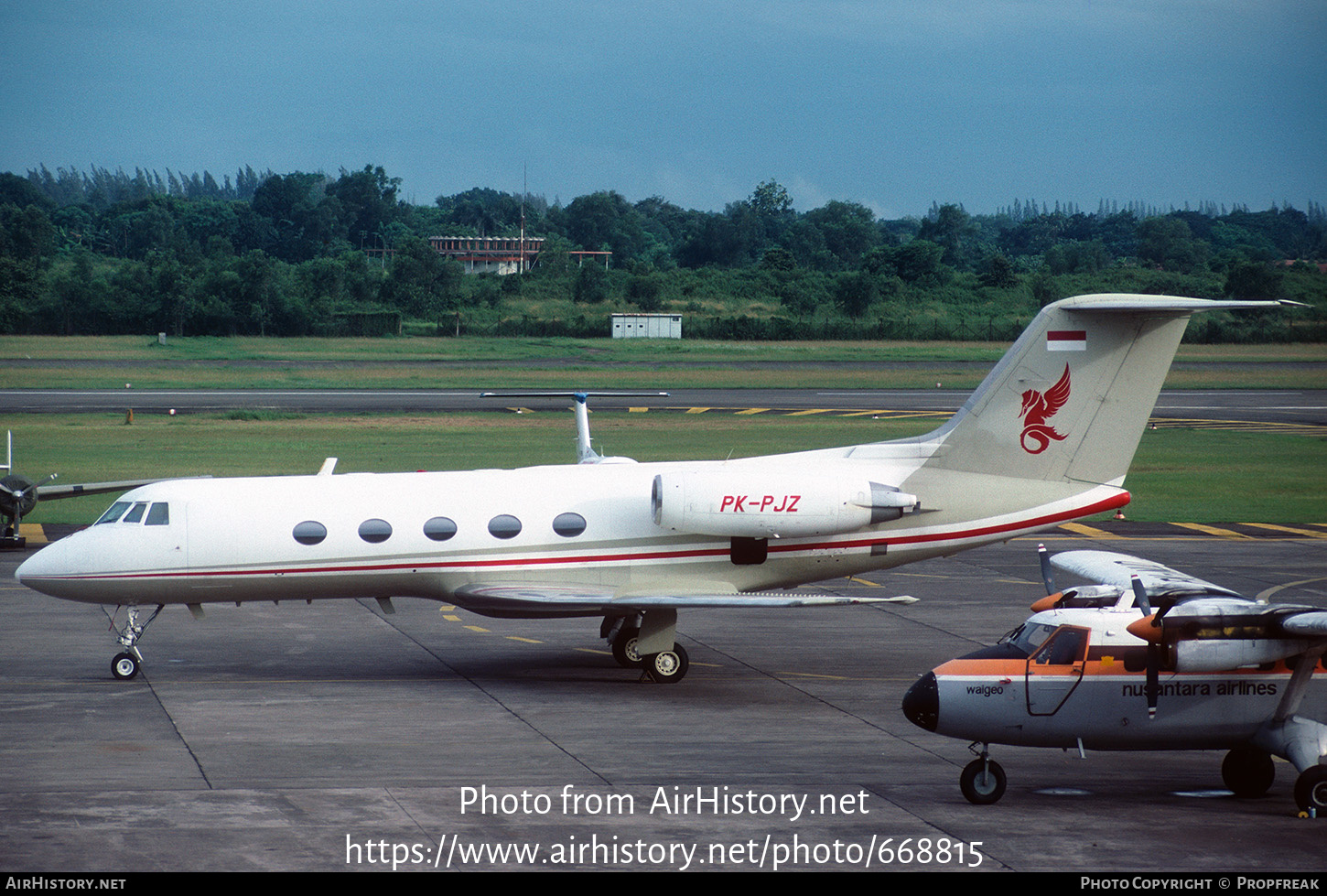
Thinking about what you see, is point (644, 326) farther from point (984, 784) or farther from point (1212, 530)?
point (984, 784)

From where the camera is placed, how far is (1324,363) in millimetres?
105375

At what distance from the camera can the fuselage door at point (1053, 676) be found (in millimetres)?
16672

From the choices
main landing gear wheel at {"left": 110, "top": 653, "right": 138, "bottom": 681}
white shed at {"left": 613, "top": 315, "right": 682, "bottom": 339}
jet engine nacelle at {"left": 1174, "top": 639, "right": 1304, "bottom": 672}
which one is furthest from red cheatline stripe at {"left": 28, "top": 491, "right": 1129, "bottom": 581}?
white shed at {"left": 613, "top": 315, "right": 682, "bottom": 339}

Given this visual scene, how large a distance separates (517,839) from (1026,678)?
20.3 feet

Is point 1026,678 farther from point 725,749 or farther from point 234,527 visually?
point 234,527

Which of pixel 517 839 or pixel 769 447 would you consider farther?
pixel 769 447

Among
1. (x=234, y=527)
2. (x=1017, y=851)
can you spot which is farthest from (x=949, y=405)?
(x=1017, y=851)

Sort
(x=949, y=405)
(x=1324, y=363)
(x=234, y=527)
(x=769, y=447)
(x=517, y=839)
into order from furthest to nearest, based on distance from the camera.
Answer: (x=1324, y=363)
(x=949, y=405)
(x=769, y=447)
(x=234, y=527)
(x=517, y=839)

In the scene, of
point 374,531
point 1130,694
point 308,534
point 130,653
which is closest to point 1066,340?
point 1130,694

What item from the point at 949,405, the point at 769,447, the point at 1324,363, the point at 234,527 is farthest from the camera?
the point at 1324,363

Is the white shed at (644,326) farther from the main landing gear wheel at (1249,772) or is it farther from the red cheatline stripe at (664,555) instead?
the main landing gear wheel at (1249,772)

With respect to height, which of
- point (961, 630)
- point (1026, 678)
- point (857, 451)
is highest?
point (857, 451)

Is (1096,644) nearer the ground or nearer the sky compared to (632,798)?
nearer the sky

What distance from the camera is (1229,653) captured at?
16.3 meters
